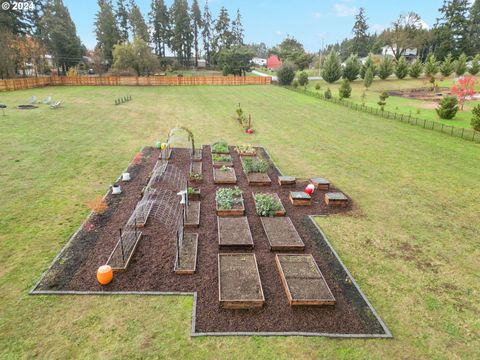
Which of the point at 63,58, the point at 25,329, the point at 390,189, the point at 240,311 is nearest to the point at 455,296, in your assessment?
the point at 240,311

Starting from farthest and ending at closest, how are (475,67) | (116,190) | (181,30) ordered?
(181,30) < (475,67) < (116,190)

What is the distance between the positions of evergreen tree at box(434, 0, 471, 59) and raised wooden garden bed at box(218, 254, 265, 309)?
7847 cm

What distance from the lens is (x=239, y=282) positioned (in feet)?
22.4

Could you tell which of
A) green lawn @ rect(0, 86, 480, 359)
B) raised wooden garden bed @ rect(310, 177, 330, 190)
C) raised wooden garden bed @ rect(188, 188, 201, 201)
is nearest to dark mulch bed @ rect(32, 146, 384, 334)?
green lawn @ rect(0, 86, 480, 359)

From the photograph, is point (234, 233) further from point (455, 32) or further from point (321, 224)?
point (455, 32)

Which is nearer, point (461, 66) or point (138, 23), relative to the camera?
point (461, 66)

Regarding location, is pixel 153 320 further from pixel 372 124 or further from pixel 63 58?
pixel 63 58

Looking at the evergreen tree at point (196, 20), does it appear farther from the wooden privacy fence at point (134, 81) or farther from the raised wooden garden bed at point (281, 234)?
the raised wooden garden bed at point (281, 234)

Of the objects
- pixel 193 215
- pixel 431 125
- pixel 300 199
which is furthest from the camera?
pixel 431 125

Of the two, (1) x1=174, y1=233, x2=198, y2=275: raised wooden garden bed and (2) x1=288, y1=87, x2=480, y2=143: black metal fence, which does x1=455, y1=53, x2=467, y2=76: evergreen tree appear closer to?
(2) x1=288, y1=87, x2=480, y2=143: black metal fence

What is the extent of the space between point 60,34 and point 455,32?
8026 centimetres

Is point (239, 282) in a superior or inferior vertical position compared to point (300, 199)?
inferior

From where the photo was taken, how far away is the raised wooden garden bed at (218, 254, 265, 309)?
246 inches

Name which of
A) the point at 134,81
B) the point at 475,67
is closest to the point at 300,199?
the point at 134,81
